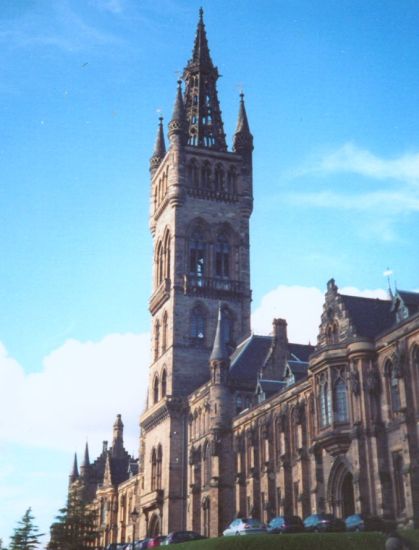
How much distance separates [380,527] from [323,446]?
11117 mm

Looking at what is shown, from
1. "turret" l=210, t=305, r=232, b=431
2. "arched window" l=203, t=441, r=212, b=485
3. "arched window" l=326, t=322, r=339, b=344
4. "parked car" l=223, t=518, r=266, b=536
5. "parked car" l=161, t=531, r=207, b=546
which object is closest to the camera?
"parked car" l=223, t=518, r=266, b=536

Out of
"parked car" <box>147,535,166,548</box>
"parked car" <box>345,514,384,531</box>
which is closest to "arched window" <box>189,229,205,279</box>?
"parked car" <box>147,535,166,548</box>

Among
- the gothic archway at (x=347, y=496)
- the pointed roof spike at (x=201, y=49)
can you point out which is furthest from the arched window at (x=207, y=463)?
the pointed roof spike at (x=201, y=49)

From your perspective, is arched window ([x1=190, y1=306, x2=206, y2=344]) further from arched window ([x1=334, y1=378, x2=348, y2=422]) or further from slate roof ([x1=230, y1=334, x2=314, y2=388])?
arched window ([x1=334, y1=378, x2=348, y2=422])

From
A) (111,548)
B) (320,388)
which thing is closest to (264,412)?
(320,388)

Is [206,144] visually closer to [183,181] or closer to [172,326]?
[183,181]

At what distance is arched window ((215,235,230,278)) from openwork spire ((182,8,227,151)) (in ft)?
37.7

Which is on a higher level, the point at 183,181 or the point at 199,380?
the point at 183,181

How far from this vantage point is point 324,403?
5216cm

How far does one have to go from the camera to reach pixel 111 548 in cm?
6919

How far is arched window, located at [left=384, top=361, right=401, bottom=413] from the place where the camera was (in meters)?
46.8

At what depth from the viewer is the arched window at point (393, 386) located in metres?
46.8

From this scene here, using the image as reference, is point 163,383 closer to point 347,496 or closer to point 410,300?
point 347,496

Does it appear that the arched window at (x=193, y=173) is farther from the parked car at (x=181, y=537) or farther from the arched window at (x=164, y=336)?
the parked car at (x=181, y=537)
